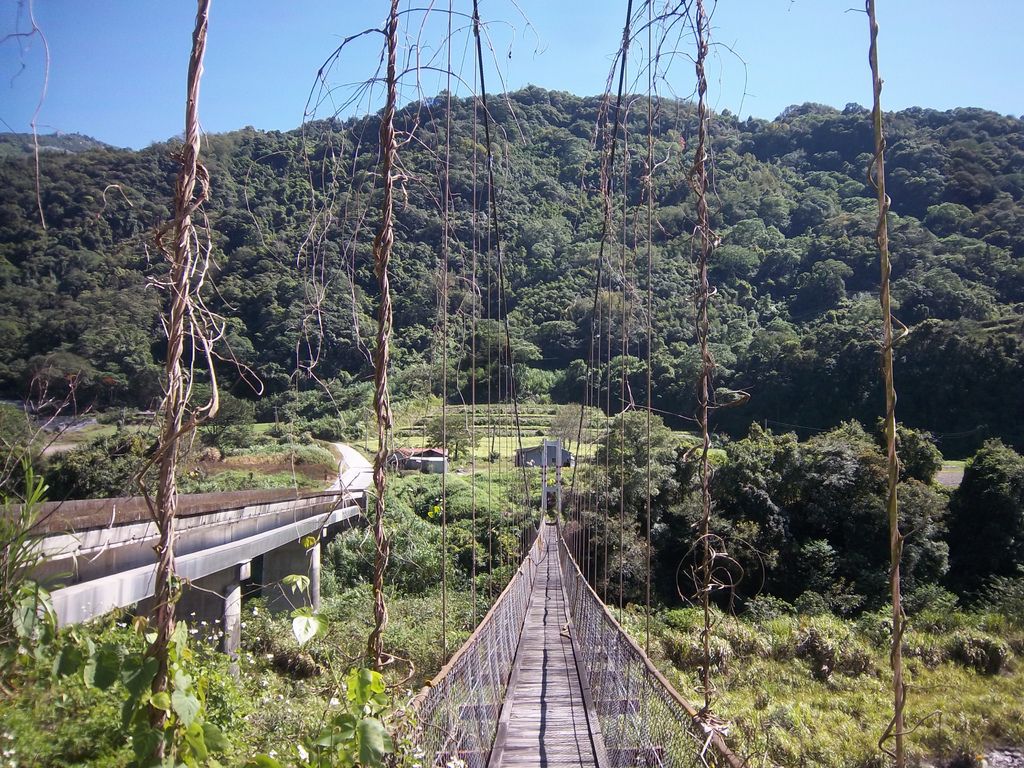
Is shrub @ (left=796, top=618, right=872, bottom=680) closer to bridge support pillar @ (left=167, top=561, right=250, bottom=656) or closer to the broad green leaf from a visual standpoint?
bridge support pillar @ (left=167, top=561, right=250, bottom=656)

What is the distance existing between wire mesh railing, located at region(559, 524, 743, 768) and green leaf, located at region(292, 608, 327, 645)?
91 cm

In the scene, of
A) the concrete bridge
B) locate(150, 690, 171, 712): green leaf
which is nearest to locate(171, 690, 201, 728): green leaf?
locate(150, 690, 171, 712): green leaf

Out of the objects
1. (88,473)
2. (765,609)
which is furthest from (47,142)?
(765,609)

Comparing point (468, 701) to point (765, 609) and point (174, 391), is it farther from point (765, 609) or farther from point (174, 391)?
point (765, 609)

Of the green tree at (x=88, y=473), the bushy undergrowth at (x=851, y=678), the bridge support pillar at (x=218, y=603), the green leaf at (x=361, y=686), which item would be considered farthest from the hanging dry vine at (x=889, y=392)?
the green tree at (x=88, y=473)

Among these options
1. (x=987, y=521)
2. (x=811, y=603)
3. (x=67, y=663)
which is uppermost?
(x=67, y=663)

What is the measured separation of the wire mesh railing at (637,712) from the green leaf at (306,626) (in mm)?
907

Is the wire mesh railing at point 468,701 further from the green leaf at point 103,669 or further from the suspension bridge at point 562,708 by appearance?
the green leaf at point 103,669

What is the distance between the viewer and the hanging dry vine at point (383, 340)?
1.37 m

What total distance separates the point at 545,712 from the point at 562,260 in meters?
9.18

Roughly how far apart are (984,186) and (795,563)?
61.3 feet

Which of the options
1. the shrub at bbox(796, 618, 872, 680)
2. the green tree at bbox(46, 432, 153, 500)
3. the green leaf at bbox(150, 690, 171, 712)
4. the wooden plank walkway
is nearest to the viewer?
the green leaf at bbox(150, 690, 171, 712)

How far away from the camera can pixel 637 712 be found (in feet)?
8.82

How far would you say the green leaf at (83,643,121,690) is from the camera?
934 mm
